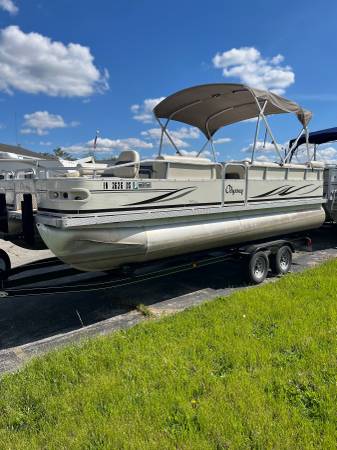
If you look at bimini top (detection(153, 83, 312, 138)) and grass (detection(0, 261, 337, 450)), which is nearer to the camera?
grass (detection(0, 261, 337, 450))

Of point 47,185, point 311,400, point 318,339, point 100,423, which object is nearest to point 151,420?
point 100,423

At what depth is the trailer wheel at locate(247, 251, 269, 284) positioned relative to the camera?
6.04m

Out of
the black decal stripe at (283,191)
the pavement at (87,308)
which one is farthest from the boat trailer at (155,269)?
the black decal stripe at (283,191)

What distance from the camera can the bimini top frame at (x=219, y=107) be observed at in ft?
21.6

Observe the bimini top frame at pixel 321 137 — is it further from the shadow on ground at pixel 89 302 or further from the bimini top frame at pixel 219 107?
the shadow on ground at pixel 89 302

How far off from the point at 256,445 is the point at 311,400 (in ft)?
2.16

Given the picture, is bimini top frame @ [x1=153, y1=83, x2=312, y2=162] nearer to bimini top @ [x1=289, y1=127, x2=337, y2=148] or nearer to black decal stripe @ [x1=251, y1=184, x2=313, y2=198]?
black decal stripe @ [x1=251, y1=184, x2=313, y2=198]

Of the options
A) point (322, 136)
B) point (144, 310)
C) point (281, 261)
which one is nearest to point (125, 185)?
point (144, 310)

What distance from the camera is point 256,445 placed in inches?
93.6

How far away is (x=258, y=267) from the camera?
6.24 metres

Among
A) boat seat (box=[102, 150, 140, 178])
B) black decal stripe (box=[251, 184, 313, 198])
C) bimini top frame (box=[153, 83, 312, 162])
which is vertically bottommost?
black decal stripe (box=[251, 184, 313, 198])

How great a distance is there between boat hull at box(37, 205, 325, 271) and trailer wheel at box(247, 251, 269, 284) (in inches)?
13.0

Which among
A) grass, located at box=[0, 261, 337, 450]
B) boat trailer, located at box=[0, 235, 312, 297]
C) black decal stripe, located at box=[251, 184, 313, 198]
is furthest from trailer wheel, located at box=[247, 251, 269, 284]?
grass, located at box=[0, 261, 337, 450]

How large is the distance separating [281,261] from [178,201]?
8.67 ft
